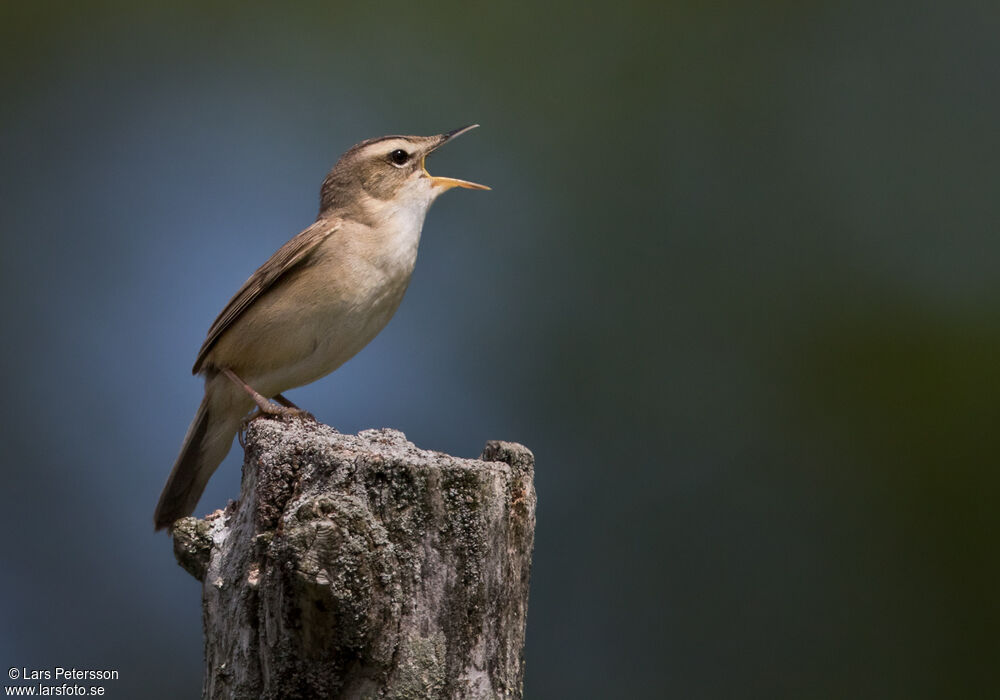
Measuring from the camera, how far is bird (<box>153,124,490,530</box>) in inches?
185

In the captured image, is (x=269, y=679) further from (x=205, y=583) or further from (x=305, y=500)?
(x=205, y=583)

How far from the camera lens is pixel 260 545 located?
8.38 feet

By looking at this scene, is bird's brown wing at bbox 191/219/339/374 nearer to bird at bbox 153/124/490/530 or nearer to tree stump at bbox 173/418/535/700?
bird at bbox 153/124/490/530

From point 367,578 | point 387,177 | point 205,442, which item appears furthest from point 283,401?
point 367,578

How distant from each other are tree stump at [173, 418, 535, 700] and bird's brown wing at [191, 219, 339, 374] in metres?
2.13

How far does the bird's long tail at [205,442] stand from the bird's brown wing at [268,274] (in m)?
0.19

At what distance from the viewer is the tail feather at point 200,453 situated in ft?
16.4

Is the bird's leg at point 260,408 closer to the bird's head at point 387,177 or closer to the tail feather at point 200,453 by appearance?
the tail feather at point 200,453

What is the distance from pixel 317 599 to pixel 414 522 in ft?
1.16

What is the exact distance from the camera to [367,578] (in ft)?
7.70

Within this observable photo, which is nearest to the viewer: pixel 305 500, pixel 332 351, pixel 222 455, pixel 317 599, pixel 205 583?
pixel 317 599

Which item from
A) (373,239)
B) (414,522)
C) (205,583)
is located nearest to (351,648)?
(414,522)

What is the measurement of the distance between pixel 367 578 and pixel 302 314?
8.27 feet

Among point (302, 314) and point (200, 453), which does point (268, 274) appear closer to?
point (302, 314)
